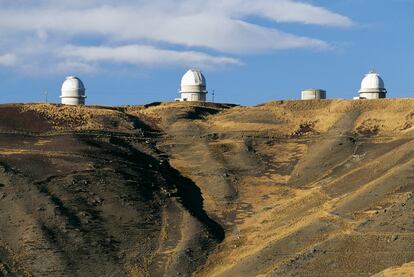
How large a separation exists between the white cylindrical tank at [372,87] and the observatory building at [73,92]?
42.9 m

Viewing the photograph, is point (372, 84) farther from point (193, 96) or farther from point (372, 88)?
point (193, 96)

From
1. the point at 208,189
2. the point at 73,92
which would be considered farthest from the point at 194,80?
the point at 208,189

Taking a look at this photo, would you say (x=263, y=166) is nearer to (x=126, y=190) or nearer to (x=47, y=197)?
(x=126, y=190)

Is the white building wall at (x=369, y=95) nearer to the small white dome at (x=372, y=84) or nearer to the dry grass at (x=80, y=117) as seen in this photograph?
the small white dome at (x=372, y=84)

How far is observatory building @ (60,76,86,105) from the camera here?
13638cm

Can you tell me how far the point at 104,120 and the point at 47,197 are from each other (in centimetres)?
3094

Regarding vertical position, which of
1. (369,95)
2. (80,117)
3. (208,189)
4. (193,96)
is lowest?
(208,189)

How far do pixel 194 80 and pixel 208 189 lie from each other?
147 ft

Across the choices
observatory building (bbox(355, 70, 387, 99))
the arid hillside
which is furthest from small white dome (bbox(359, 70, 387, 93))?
the arid hillside

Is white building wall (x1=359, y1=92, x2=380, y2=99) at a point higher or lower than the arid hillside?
higher

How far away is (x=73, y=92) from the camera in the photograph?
136 m

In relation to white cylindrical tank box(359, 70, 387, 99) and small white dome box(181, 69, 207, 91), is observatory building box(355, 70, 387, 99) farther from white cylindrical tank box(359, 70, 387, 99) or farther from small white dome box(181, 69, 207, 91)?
small white dome box(181, 69, 207, 91)

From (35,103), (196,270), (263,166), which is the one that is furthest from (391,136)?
(35,103)

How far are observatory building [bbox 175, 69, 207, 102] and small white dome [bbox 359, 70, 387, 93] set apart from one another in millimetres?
24596
